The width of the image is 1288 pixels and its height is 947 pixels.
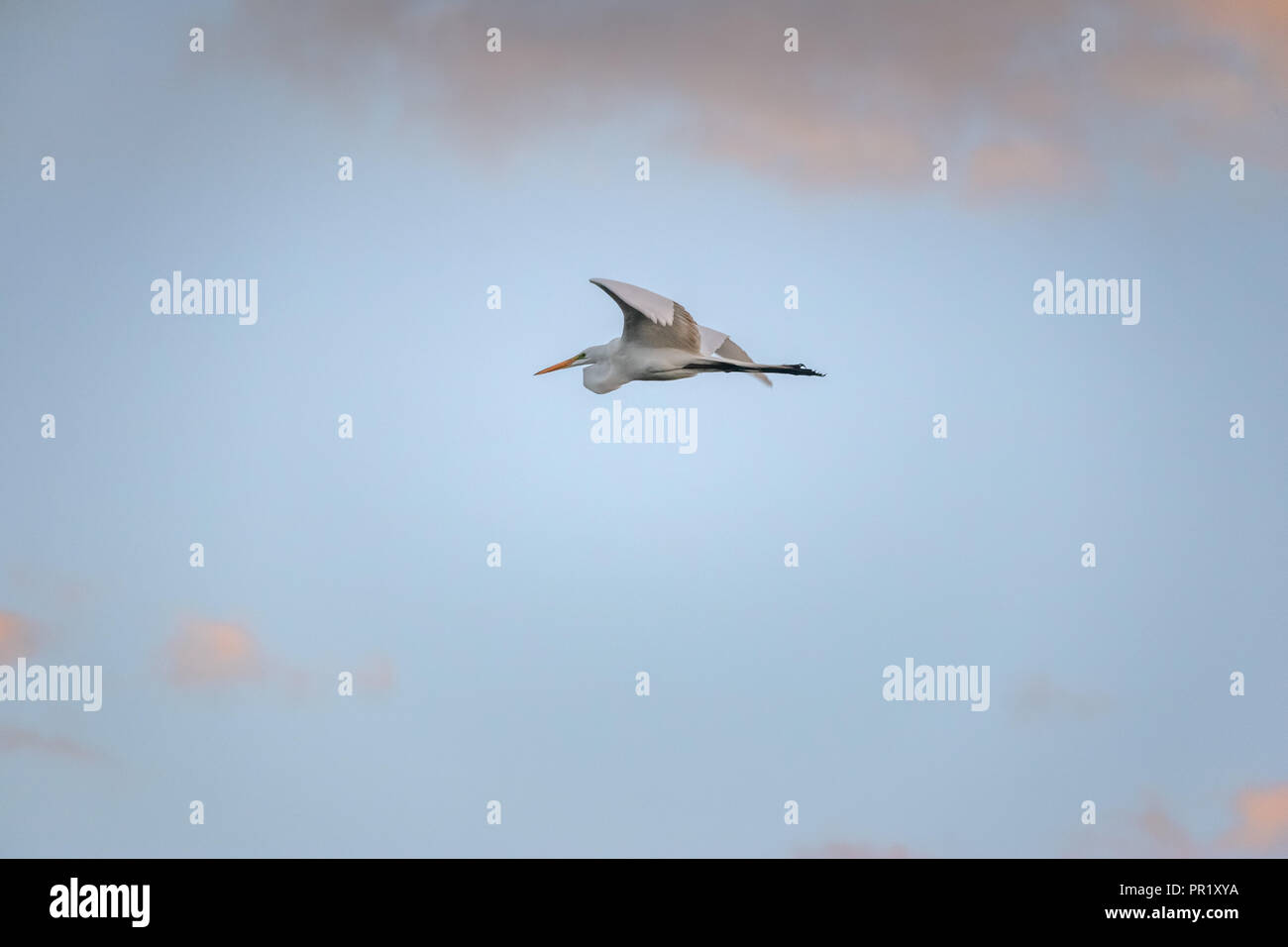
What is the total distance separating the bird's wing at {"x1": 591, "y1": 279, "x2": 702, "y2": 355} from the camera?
518 inches

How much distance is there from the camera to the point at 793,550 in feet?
58.4

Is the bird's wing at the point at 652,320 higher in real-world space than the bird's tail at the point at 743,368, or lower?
higher

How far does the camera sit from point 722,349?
15734 millimetres

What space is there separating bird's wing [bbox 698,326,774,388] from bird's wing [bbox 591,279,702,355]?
0.36m

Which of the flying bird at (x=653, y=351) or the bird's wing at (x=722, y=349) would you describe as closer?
the flying bird at (x=653, y=351)

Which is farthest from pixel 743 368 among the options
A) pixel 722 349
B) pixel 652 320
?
pixel 722 349

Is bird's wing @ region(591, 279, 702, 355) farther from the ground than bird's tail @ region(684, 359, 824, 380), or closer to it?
farther from the ground

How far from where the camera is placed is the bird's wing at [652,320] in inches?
518

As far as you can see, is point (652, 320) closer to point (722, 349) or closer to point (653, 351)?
point (653, 351)

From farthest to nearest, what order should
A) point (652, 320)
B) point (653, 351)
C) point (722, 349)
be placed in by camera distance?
point (722, 349), point (653, 351), point (652, 320)

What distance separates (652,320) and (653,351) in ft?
3.00
